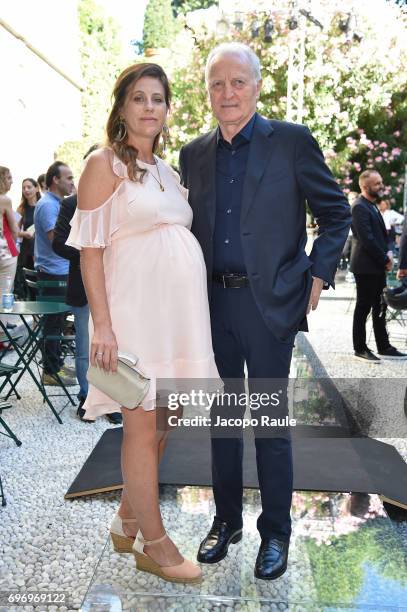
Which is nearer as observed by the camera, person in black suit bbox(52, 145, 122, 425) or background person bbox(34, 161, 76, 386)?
person in black suit bbox(52, 145, 122, 425)

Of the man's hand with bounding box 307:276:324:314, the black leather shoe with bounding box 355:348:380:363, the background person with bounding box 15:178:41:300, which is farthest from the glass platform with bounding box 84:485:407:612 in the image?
the background person with bounding box 15:178:41:300

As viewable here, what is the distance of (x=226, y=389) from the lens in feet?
9.02

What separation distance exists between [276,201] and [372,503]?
5.56 feet

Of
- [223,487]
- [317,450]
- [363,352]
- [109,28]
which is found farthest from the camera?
[109,28]

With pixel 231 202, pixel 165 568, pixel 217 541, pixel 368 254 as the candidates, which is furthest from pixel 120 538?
pixel 368 254

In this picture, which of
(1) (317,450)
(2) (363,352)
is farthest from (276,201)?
(2) (363,352)

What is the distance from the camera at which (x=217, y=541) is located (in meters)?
2.88

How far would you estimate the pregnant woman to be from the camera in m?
2.38

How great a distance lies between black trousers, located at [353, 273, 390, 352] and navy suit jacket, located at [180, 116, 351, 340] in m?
4.64

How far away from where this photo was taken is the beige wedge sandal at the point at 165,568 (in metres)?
2.63

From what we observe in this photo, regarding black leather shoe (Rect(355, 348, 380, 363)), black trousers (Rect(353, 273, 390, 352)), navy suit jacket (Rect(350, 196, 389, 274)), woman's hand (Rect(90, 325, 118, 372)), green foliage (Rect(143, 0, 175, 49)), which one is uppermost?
Result: green foliage (Rect(143, 0, 175, 49))

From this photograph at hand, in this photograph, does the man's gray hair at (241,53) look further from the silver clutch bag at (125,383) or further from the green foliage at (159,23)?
the green foliage at (159,23)

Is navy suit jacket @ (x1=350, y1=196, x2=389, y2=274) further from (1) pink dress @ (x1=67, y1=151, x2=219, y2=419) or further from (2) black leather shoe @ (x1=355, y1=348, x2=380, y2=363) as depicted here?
(1) pink dress @ (x1=67, y1=151, x2=219, y2=419)

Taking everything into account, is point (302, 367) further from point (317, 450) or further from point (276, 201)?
point (276, 201)
